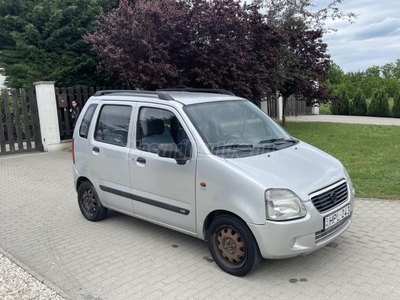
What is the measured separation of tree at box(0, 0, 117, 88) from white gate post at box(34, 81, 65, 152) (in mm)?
2019

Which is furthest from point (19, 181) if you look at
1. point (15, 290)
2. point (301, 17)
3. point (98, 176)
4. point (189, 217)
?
point (301, 17)

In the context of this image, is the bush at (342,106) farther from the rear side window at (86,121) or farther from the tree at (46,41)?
the rear side window at (86,121)

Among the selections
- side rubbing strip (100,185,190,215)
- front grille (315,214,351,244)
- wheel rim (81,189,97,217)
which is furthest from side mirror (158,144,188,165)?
wheel rim (81,189,97,217)

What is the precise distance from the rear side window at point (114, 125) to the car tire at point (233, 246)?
1765 millimetres

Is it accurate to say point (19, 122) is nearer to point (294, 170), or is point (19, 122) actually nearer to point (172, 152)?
point (172, 152)

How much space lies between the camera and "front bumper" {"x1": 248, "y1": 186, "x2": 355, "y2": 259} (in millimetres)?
3355

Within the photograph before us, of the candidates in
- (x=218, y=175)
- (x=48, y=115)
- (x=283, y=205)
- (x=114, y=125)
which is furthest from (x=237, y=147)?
(x=48, y=115)

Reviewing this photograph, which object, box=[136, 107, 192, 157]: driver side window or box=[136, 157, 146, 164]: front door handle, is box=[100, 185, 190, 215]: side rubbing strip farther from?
box=[136, 107, 192, 157]: driver side window

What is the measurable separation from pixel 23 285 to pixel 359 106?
24541 mm

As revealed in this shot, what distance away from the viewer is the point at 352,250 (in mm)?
4215

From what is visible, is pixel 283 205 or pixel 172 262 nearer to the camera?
pixel 283 205

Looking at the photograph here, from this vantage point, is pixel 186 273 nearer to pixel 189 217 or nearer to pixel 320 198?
pixel 189 217

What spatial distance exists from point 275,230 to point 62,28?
1297 centimetres

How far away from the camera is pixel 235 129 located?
14.0 ft
